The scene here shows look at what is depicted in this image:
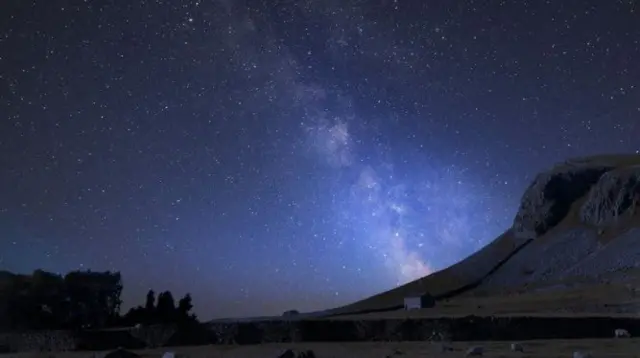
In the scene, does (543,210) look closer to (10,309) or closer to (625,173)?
(625,173)

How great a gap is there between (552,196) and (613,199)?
62.8ft

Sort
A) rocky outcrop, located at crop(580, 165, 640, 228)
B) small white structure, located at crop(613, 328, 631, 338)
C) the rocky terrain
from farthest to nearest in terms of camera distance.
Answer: rocky outcrop, located at crop(580, 165, 640, 228), the rocky terrain, small white structure, located at crop(613, 328, 631, 338)

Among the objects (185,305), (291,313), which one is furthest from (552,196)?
(185,305)

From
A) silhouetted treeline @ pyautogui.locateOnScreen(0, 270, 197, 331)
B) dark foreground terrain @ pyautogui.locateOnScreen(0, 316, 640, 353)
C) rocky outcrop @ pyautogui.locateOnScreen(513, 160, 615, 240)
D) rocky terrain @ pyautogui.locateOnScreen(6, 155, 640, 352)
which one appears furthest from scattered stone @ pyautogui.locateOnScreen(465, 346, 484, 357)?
rocky outcrop @ pyautogui.locateOnScreen(513, 160, 615, 240)

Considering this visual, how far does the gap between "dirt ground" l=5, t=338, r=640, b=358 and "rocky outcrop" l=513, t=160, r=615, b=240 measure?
13018 centimetres

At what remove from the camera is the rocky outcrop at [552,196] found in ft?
562

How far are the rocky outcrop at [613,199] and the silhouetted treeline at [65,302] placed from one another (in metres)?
114

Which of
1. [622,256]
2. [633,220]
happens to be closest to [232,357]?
[622,256]

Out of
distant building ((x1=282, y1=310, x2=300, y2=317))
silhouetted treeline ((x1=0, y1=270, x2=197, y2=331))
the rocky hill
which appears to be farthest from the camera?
the rocky hill

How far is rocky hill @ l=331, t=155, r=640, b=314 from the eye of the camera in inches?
5138

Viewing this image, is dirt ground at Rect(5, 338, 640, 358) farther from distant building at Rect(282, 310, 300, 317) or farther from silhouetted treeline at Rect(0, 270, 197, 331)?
distant building at Rect(282, 310, 300, 317)

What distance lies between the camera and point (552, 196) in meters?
177

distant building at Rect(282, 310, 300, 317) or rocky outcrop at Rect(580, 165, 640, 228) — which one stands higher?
rocky outcrop at Rect(580, 165, 640, 228)

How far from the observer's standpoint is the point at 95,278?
64.2 meters
